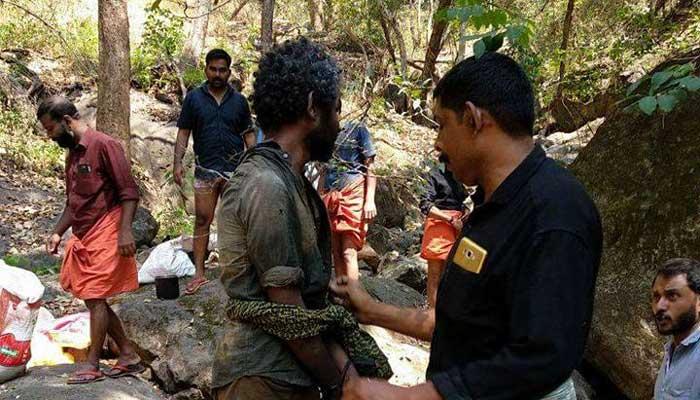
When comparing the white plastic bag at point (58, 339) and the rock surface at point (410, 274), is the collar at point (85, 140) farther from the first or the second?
the rock surface at point (410, 274)

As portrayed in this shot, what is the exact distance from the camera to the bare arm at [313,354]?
71.7 inches

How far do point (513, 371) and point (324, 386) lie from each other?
31.3 inches

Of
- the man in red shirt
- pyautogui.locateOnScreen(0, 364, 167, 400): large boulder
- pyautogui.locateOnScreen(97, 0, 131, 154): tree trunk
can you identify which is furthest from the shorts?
pyautogui.locateOnScreen(97, 0, 131, 154): tree trunk

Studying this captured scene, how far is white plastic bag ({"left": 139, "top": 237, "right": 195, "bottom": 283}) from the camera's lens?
5.84 m

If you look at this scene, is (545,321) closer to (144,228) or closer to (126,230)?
(126,230)

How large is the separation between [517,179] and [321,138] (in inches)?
31.8

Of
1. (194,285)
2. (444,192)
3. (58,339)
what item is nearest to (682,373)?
(444,192)

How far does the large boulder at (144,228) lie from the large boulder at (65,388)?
134 inches

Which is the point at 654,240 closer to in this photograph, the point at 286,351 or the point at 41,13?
the point at 286,351

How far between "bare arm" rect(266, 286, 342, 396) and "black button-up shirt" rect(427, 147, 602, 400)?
546mm

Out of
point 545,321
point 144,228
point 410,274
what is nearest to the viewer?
point 545,321

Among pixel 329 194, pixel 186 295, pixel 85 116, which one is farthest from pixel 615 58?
pixel 85 116

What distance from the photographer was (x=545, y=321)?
123 centimetres

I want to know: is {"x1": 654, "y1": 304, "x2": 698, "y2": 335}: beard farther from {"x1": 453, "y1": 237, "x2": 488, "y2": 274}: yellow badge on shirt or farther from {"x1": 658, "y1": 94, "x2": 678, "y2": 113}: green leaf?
{"x1": 453, "y1": 237, "x2": 488, "y2": 274}: yellow badge on shirt
